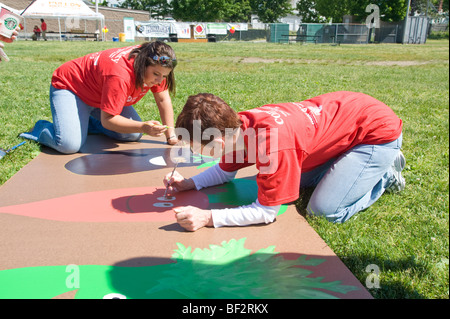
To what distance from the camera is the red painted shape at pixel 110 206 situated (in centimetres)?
254

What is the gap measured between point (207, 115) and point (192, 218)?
23.8 inches

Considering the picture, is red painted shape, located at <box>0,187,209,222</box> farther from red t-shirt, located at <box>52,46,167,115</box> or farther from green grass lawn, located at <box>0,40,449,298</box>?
red t-shirt, located at <box>52,46,167,115</box>

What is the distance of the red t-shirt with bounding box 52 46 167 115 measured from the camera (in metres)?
3.28

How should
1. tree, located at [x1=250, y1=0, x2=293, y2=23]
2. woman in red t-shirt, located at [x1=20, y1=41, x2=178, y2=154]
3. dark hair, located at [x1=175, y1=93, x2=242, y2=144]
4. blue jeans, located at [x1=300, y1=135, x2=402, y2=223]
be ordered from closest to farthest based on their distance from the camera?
dark hair, located at [x1=175, y1=93, x2=242, y2=144], blue jeans, located at [x1=300, y1=135, x2=402, y2=223], woman in red t-shirt, located at [x1=20, y1=41, x2=178, y2=154], tree, located at [x1=250, y1=0, x2=293, y2=23]

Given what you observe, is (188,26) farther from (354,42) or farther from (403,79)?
(403,79)

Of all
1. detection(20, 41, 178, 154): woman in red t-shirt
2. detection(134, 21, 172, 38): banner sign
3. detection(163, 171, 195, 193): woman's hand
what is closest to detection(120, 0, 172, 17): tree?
detection(134, 21, 172, 38): banner sign

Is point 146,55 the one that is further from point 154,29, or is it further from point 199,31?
point 199,31

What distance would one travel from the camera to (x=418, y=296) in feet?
6.06

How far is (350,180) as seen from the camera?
250cm

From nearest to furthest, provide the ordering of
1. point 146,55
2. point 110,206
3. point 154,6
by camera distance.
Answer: point 110,206 → point 146,55 → point 154,6

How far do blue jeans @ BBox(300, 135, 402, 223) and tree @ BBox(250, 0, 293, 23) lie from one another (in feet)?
182

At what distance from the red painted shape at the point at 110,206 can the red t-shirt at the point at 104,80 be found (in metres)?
0.82

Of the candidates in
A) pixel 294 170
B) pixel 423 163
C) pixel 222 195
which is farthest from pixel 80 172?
pixel 423 163

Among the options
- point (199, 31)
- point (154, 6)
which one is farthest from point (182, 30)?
point (154, 6)
